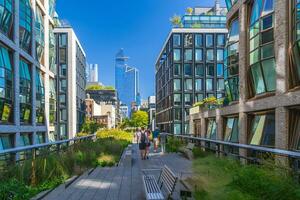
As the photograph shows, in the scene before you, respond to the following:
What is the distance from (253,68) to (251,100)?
185cm

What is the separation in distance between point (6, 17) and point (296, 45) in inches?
756

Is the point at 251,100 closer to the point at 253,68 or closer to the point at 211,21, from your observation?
the point at 253,68

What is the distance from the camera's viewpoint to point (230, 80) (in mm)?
23203

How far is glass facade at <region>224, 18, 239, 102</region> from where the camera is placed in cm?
2203

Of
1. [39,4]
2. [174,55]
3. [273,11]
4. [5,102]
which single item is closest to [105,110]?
[174,55]

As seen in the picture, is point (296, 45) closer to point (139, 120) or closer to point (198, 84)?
→ point (198, 84)

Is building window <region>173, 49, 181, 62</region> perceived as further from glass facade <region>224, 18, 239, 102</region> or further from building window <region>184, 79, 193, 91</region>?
glass facade <region>224, 18, 239, 102</region>

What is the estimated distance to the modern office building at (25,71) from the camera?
2246 centimetres

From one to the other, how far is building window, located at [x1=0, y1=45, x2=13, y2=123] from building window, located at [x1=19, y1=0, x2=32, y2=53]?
11.1ft

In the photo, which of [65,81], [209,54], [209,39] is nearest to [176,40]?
[209,39]

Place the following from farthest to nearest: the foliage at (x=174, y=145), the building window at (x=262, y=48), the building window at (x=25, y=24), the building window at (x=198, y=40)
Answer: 1. the building window at (x=198, y=40)
2. the building window at (x=25, y=24)
3. the foliage at (x=174, y=145)
4. the building window at (x=262, y=48)

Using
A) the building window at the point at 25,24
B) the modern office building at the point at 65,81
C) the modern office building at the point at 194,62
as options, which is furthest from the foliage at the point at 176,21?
the building window at the point at 25,24

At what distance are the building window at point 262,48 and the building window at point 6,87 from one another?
1631 cm

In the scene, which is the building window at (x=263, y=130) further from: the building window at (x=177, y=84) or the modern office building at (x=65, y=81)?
the modern office building at (x=65, y=81)
